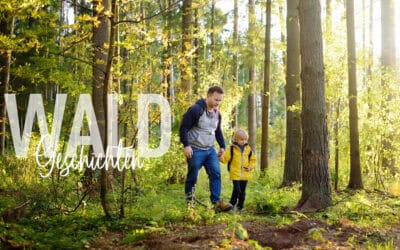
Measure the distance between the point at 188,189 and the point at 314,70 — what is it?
8.89ft

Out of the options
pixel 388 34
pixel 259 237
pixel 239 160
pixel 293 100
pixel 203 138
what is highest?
pixel 388 34

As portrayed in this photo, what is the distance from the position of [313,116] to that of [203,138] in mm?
1735

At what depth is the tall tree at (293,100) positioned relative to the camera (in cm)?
1121

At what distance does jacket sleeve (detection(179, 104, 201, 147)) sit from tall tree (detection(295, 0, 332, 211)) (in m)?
1.69

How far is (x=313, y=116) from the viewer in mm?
6879

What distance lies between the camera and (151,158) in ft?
39.9

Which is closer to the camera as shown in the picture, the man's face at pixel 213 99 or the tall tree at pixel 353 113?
the man's face at pixel 213 99

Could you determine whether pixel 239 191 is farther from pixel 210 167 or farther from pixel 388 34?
pixel 388 34

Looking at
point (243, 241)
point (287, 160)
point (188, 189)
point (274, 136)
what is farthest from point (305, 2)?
point (274, 136)

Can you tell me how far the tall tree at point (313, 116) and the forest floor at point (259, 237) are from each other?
1289 mm

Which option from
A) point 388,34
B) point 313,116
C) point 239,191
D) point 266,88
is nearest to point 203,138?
point 239,191

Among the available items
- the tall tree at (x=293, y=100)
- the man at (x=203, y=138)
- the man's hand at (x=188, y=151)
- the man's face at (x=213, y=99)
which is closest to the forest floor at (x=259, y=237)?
the man's hand at (x=188, y=151)

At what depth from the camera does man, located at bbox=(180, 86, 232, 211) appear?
22.5 feet

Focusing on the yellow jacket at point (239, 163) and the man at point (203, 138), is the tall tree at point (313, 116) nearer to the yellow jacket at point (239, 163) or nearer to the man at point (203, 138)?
the yellow jacket at point (239, 163)
